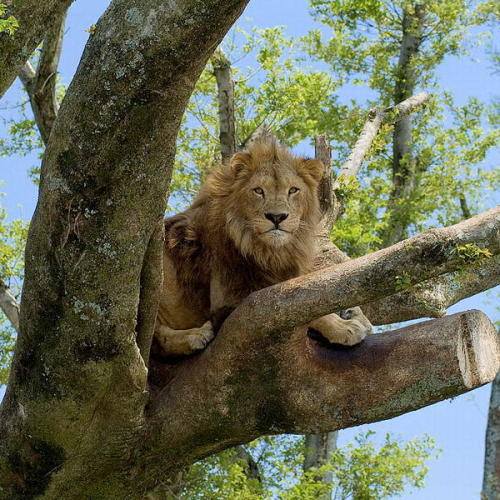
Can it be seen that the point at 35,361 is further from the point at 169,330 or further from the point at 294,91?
the point at 294,91

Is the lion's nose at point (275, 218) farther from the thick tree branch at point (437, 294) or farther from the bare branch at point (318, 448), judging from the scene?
the bare branch at point (318, 448)

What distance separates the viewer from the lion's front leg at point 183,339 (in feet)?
24.9

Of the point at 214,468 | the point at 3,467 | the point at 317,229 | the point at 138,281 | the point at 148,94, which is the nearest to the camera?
the point at 148,94

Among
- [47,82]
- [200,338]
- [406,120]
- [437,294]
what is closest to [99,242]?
[200,338]

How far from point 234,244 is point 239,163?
0.73m

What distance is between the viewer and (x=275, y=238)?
306 inches

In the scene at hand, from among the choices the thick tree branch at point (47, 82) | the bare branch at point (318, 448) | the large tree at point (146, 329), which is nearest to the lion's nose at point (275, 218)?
the large tree at point (146, 329)

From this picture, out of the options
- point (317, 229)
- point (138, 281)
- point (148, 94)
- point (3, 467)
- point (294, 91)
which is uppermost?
point (294, 91)

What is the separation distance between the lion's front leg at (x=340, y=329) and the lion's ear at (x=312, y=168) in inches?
56.2

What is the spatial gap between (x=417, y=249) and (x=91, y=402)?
2.60 metres

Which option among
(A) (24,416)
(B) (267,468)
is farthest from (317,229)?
(B) (267,468)

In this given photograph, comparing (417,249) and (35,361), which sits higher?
(417,249)

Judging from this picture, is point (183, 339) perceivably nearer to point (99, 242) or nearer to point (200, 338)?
point (200, 338)

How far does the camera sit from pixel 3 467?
24.7ft
